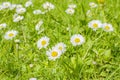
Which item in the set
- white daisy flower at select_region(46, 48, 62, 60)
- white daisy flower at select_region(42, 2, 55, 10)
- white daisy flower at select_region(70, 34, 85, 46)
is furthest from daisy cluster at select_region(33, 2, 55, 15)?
white daisy flower at select_region(46, 48, 62, 60)

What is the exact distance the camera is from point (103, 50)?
7.50 feet

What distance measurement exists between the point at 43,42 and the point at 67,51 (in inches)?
8.0

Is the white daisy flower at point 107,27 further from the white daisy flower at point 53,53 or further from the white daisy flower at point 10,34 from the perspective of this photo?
the white daisy flower at point 10,34

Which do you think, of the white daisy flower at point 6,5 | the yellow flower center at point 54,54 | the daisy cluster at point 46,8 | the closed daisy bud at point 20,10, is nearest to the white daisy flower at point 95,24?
the yellow flower center at point 54,54

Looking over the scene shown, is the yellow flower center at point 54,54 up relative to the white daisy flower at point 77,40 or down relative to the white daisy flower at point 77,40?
down

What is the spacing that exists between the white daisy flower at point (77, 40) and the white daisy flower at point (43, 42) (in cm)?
19

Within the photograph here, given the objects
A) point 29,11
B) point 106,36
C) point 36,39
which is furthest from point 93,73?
point 29,11

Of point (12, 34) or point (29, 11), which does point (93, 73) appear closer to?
point (12, 34)

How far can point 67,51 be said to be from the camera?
7.64 feet

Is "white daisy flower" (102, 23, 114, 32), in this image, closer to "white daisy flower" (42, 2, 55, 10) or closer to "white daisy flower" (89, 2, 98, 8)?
"white daisy flower" (89, 2, 98, 8)

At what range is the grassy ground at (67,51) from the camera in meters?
2.12

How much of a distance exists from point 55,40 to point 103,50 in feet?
1.30

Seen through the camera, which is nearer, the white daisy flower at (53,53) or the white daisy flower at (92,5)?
the white daisy flower at (53,53)

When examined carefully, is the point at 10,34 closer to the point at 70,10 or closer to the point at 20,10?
the point at 20,10
